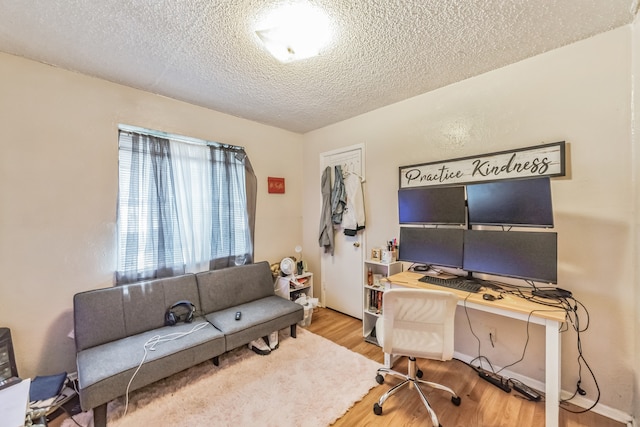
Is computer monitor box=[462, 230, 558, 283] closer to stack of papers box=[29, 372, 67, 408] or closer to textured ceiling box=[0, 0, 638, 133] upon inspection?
textured ceiling box=[0, 0, 638, 133]

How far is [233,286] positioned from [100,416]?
1.35 meters

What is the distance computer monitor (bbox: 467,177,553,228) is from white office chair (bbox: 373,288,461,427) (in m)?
0.85

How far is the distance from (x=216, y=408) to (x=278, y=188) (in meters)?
2.54

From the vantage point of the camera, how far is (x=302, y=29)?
1626mm

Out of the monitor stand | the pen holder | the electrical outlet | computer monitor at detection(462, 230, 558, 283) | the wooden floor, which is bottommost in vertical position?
the wooden floor

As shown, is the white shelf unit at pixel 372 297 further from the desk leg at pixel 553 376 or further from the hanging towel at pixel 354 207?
the desk leg at pixel 553 376

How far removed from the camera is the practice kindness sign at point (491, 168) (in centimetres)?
189

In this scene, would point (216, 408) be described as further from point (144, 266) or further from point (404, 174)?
point (404, 174)

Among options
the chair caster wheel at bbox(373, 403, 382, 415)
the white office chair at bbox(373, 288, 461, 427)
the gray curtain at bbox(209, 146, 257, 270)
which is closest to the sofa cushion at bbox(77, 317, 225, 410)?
the gray curtain at bbox(209, 146, 257, 270)

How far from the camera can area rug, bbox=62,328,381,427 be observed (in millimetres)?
1685

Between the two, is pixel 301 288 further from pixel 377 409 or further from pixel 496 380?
pixel 496 380

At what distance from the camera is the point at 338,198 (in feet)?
10.8

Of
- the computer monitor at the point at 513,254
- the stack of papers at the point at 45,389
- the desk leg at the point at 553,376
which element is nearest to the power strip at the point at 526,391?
the desk leg at the point at 553,376

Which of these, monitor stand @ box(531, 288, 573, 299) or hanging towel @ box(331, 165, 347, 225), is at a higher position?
hanging towel @ box(331, 165, 347, 225)
